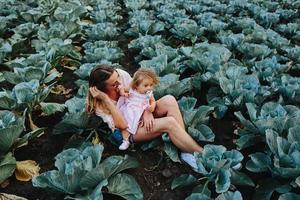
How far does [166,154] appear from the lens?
3.60 m

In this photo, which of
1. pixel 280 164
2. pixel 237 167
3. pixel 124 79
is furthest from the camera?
pixel 124 79

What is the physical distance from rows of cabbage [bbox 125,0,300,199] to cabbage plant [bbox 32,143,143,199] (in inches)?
19.8

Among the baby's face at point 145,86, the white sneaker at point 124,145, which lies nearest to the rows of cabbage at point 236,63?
the baby's face at point 145,86

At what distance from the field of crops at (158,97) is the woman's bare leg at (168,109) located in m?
0.13

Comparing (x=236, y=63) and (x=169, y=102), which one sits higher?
(x=169, y=102)

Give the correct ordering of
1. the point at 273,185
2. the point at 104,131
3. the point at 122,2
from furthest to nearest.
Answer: the point at 122,2, the point at 104,131, the point at 273,185

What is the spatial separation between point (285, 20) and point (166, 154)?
4.38m

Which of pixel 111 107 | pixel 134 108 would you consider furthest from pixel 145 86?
pixel 111 107

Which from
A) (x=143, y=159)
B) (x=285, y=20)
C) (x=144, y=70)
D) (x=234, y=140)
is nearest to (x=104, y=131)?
(x=143, y=159)

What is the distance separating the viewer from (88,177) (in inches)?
113

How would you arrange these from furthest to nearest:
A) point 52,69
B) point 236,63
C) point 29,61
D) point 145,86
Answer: point 52,69 → point 236,63 → point 29,61 → point 145,86

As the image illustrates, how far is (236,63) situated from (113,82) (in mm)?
1915

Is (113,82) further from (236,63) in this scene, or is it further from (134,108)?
(236,63)

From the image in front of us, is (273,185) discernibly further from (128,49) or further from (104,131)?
(128,49)
